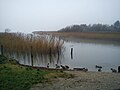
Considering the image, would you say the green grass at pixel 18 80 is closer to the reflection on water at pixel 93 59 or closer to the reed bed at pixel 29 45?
the reflection on water at pixel 93 59

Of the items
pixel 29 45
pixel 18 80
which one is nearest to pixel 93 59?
pixel 29 45

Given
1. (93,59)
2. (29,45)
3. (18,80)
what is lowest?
(93,59)

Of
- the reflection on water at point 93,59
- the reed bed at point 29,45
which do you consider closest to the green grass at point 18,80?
the reflection on water at point 93,59

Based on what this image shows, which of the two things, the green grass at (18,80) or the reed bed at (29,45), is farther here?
the reed bed at (29,45)

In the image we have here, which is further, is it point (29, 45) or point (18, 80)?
point (29, 45)

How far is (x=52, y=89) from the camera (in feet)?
18.9

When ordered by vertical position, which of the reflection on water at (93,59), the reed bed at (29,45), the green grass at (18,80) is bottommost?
the reflection on water at (93,59)

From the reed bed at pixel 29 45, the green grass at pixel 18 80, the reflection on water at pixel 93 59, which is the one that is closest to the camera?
the green grass at pixel 18 80

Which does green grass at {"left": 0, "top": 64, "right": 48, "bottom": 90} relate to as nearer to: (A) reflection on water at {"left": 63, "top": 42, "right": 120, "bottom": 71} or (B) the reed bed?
(A) reflection on water at {"left": 63, "top": 42, "right": 120, "bottom": 71}

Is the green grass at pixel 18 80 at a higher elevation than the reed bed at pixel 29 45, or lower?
lower

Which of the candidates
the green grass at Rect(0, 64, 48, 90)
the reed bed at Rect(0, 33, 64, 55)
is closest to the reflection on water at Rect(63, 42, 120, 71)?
the reed bed at Rect(0, 33, 64, 55)

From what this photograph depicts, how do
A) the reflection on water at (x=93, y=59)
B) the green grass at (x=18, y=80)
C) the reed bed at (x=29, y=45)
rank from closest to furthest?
the green grass at (x=18, y=80) < the reflection on water at (x=93, y=59) < the reed bed at (x=29, y=45)

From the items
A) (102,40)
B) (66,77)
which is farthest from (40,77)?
(102,40)

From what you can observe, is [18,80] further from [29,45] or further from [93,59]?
[93,59]
